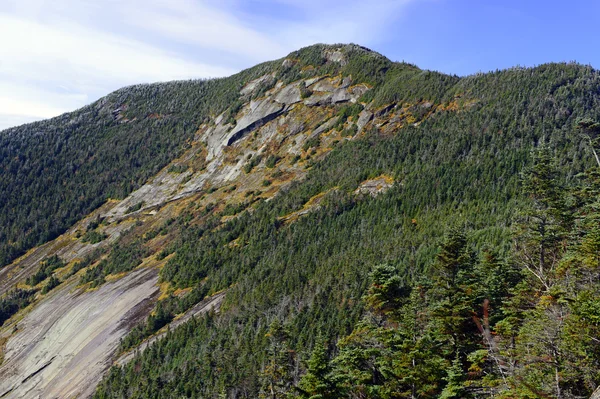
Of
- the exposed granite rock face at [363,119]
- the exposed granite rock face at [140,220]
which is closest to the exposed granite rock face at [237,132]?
the exposed granite rock face at [140,220]

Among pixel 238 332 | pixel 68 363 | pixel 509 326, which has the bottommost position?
pixel 68 363

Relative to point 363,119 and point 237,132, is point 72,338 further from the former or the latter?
point 363,119

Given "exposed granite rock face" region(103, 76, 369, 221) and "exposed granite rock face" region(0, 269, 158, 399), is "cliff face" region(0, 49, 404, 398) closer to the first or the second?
"exposed granite rock face" region(0, 269, 158, 399)

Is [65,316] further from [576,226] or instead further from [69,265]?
[576,226]

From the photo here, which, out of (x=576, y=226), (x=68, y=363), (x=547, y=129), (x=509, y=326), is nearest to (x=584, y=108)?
(x=547, y=129)

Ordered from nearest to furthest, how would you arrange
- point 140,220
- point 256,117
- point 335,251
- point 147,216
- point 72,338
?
point 335,251
point 72,338
point 140,220
point 147,216
point 256,117

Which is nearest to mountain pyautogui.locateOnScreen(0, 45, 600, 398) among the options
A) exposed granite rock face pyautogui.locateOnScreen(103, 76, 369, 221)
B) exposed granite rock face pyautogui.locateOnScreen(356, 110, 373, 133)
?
exposed granite rock face pyautogui.locateOnScreen(356, 110, 373, 133)

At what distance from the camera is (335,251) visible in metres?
83.8

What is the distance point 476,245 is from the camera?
65.9 meters

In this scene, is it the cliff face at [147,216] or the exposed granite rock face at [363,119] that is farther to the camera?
the exposed granite rock face at [363,119]

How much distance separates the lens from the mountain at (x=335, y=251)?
2848cm

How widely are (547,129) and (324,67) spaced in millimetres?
86561

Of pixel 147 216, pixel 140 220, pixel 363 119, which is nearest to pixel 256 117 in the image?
pixel 363 119

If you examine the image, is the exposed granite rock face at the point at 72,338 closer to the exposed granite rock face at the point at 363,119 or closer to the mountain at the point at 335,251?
the mountain at the point at 335,251
